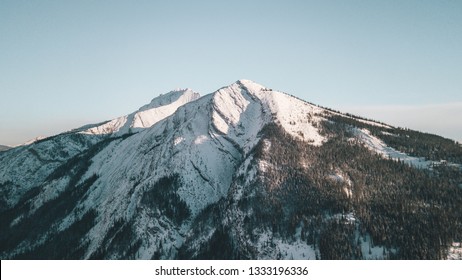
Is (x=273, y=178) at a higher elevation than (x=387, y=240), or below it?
higher

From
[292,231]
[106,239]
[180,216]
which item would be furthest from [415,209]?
[106,239]

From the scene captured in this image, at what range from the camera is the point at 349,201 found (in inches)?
6526

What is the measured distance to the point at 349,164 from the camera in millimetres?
199250

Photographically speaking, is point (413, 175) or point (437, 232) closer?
point (437, 232)

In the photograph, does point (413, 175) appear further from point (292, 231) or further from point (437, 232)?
point (292, 231)

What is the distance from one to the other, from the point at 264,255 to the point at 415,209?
199 feet

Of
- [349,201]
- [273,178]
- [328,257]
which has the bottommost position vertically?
[328,257]

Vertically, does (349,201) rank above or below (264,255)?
above

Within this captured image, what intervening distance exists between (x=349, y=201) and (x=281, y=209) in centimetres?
2684

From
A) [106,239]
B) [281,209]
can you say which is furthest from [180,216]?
[281,209]
